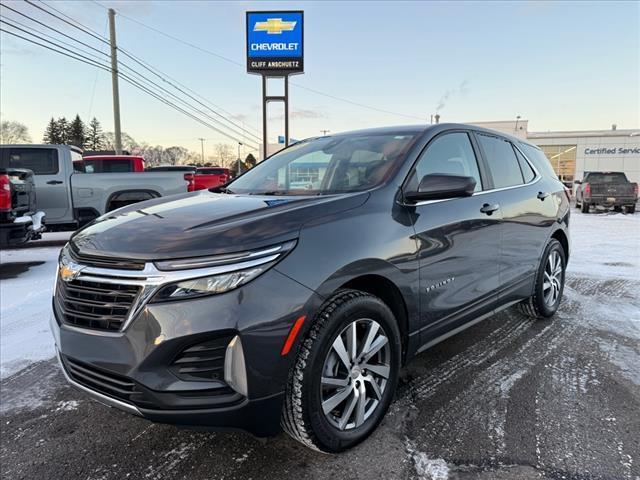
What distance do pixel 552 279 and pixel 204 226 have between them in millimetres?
3824

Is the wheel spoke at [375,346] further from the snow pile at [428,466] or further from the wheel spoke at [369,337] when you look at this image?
the snow pile at [428,466]

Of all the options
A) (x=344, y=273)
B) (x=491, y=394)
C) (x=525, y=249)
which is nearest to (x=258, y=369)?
(x=344, y=273)

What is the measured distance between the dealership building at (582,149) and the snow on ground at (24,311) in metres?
34.2

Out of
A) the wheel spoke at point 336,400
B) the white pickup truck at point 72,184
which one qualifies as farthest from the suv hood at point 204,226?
the white pickup truck at point 72,184

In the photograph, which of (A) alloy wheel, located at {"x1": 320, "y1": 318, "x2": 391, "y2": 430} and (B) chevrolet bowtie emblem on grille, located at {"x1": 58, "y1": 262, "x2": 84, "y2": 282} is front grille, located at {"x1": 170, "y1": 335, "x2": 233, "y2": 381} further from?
(B) chevrolet bowtie emblem on grille, located at {"x1": 58, "y1": 262, "x2": 84, "y2": 282}

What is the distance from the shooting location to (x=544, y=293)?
453 cm

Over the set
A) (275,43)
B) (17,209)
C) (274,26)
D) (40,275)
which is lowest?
(40,275)

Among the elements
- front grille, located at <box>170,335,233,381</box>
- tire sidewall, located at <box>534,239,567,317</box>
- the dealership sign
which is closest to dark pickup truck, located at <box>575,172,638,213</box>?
tire sidewall, located at <box>534,239,567,317</box>

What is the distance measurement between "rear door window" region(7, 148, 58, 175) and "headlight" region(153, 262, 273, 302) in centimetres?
848

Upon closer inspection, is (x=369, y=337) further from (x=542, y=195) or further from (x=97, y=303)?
(x=542, y=195)

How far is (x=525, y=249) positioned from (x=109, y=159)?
13765 millimetres

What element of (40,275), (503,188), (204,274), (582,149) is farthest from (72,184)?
(582,149)

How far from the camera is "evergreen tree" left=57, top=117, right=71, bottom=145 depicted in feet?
278

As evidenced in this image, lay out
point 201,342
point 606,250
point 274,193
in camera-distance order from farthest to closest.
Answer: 1. point 606,250
2. point 274,193
3. point 201,342
